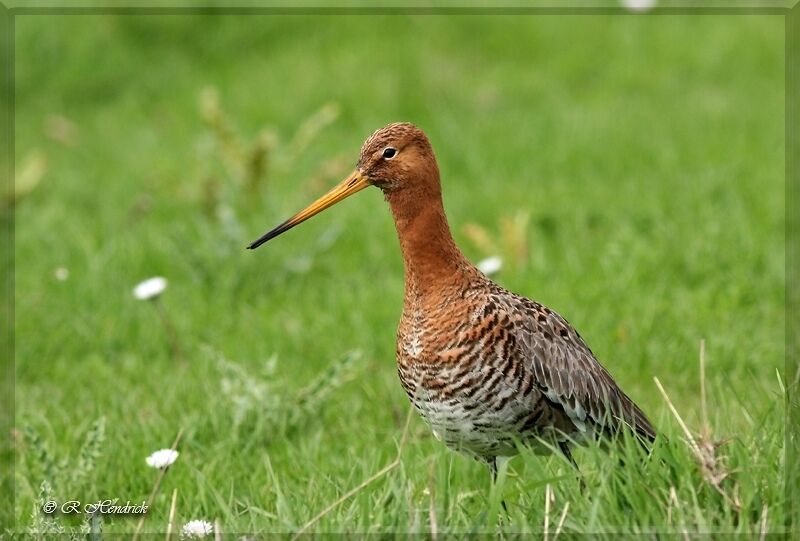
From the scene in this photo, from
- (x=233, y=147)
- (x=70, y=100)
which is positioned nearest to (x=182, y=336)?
(x=233, y=147)

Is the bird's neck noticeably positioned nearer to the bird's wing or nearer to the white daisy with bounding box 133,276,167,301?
the bird's wing

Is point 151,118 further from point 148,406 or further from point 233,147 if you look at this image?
point 148,406

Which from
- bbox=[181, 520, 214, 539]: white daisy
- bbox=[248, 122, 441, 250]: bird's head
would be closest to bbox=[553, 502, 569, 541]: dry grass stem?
bbox=[181, 520, 214, 539]: white daisy

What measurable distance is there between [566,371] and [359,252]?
11.2 ft

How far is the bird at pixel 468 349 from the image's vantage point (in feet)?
13.6

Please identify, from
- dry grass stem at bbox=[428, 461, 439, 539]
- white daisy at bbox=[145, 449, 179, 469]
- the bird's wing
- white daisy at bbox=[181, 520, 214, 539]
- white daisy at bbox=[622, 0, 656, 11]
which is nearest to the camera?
dry grass stem at bbox=[428, 461, 439, 539]

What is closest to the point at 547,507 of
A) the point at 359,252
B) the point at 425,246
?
the point at 425,246

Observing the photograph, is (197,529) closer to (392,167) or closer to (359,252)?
(392,167)

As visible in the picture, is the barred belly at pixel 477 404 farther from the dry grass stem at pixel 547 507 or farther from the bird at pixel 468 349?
the dry grass stem at pixel 547 507

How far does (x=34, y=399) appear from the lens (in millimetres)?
5941

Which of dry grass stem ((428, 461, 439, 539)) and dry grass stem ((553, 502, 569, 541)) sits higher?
dry grass stem ((428, 461, 439, 539))

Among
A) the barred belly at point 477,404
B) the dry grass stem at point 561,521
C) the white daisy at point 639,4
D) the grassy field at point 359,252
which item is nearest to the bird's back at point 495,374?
the barred belly at point 477,404

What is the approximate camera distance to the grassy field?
4.09 m

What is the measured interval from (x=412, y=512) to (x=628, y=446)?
711 mm
